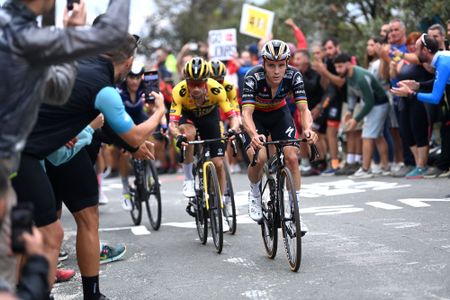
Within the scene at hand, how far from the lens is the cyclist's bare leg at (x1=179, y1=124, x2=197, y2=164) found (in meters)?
9.78

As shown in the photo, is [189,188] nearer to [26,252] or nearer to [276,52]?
[276,52]

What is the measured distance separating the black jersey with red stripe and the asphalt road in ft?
5.25

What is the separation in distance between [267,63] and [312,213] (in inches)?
119

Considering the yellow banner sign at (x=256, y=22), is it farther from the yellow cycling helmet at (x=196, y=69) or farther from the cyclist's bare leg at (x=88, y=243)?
the cyclist's bare leg at (x=88, y=243)

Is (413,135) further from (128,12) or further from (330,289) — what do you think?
(128,12)

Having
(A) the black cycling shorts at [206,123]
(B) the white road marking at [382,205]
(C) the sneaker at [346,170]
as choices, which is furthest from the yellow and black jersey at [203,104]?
(C) the sneaker at [346,170]

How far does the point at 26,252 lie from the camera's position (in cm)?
362

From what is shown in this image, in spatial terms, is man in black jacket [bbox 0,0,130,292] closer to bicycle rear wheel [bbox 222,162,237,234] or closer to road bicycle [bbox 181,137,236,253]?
road bicycle [bbox 181,137,236,253]

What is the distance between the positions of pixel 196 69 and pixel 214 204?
64.2 inches

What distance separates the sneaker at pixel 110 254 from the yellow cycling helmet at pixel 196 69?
2.22 m

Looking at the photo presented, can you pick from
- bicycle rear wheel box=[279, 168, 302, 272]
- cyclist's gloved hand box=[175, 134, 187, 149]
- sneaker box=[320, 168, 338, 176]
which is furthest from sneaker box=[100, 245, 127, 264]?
sneaker box=[320, 168, 338, 176]

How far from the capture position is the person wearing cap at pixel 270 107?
7.94m

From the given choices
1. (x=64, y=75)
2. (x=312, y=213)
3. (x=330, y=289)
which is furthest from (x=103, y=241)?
(x=64, y=75)

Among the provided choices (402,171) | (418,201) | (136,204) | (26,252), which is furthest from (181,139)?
(402,171)
